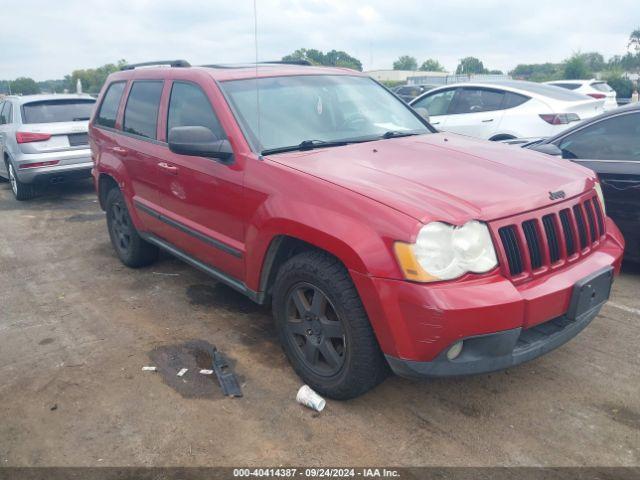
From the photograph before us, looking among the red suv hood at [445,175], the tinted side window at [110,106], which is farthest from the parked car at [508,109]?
the tinted side window at [110,106]

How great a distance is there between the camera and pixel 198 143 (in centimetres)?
337

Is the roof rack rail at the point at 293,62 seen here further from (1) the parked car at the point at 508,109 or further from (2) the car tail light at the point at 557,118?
(2) the car tail light at the point at 557,118

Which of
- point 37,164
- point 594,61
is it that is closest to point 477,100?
point 37,164

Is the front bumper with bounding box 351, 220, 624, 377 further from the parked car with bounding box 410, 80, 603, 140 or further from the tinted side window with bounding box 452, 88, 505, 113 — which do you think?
the tinted side window with bounding box 452, 88, 505, 113

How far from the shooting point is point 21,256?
19.7 feet

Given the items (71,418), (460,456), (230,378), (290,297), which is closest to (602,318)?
(460,456)

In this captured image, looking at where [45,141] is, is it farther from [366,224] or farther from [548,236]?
[548,236]

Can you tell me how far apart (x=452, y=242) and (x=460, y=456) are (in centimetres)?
101

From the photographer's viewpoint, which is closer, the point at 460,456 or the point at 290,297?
the point at 460,456

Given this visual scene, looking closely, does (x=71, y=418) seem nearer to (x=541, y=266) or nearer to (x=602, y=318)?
(x=541, y=266)

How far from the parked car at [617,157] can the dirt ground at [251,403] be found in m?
0.55

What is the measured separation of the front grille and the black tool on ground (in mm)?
1652

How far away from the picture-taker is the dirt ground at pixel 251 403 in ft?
8.88

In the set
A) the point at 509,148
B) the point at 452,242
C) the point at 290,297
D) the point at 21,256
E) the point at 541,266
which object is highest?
the point at 509,148
